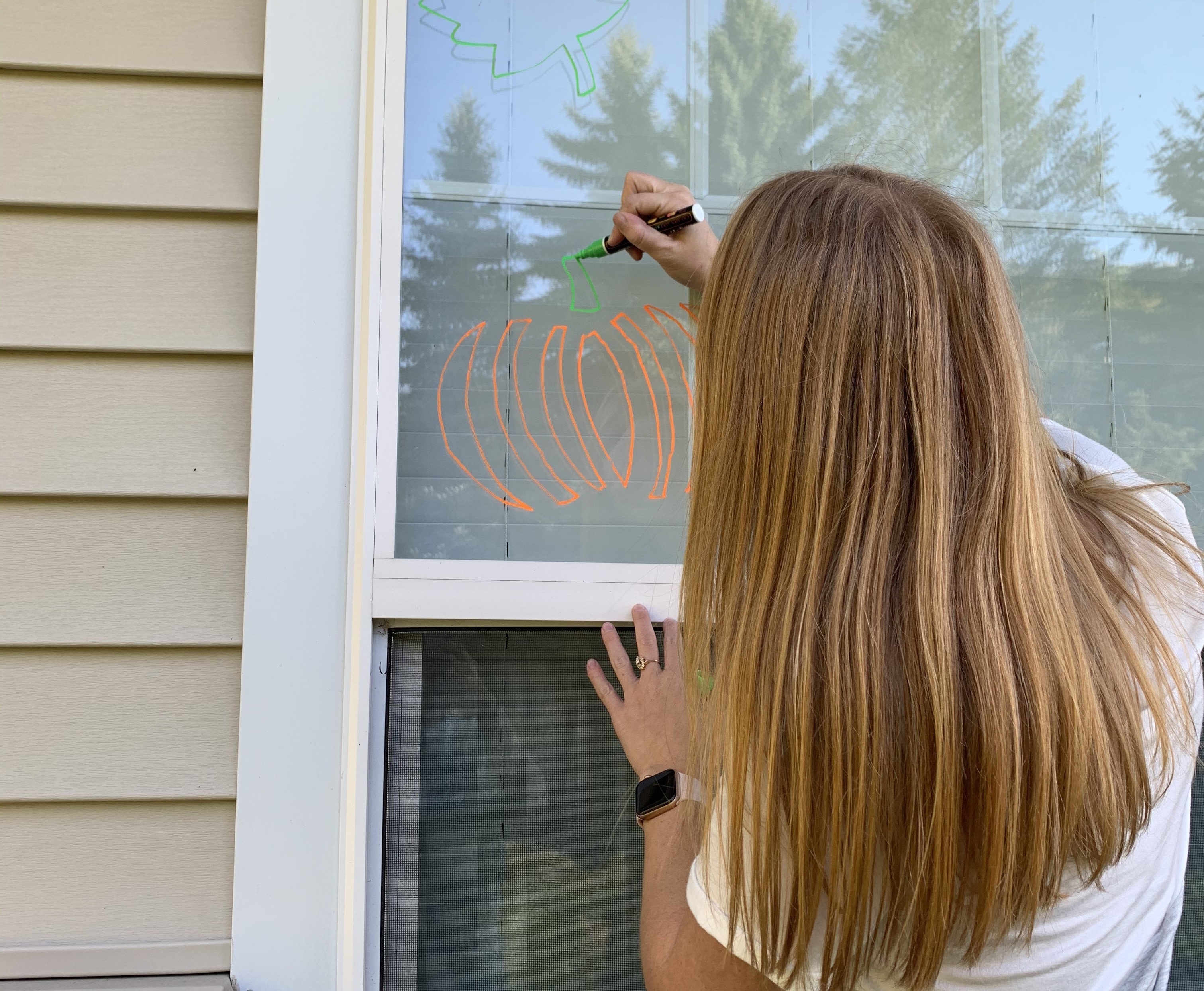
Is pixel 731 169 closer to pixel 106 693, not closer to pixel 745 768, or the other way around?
pixel 745 768

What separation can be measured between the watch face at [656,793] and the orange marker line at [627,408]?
0.35m

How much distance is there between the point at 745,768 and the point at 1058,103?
0.99 metres

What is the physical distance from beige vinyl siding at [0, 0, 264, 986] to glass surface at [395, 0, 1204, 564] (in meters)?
0.23

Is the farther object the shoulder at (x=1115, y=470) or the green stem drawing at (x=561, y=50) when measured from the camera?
the green stem drawing at (x=561, y=50)

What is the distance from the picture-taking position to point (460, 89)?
1.07 metres

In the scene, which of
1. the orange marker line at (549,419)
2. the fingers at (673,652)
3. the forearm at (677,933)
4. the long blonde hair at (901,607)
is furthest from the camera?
the orange marker line at (549,419)

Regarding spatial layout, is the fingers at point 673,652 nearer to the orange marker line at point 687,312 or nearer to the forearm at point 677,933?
the forearm at point 677,933

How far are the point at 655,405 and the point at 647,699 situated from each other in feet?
1.15

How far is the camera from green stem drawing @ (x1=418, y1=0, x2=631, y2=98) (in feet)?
3.50

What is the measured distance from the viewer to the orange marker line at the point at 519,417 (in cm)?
105

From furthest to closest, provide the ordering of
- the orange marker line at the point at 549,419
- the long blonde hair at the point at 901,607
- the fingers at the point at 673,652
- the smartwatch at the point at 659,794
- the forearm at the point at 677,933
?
the orange marker line at the point at 549,419, the fingers at the point at 673,652, the smartwatch at the point at 659,794, the forearm at the point at 677,933, the long blonde hair at the point at 901,607

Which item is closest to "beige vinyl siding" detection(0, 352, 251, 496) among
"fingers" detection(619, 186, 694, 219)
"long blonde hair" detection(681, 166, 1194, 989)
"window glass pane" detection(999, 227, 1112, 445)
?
"fingers" detection(619, 186, 694, 219)

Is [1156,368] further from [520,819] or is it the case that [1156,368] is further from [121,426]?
[121,426]

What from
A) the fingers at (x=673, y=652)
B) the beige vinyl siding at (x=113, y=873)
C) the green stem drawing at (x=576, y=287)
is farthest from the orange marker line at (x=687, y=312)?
the beige vinyl siding at (x=113, y=873)
